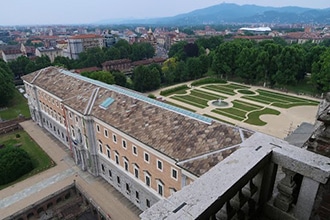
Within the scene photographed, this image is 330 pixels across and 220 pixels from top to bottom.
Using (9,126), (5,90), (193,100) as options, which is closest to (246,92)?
(193,100)

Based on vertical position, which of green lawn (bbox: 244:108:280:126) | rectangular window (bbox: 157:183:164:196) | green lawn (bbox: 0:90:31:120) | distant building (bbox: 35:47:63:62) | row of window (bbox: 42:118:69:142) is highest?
distant building (bbox: 35:47:63:62)

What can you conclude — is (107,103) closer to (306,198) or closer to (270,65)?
(306,198)

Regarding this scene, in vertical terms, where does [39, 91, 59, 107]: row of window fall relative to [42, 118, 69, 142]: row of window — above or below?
above

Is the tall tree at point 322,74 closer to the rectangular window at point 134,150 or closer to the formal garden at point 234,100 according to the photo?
the formal garden at point 234,100

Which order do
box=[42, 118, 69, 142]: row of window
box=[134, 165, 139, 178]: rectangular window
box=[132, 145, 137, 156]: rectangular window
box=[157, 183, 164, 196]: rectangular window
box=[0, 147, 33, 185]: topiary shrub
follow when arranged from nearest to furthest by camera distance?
1. box=[157, 183, 164, 196]: rectangular window
2. box=[132, 145, 137, 156]: rectangular window
3. box=[134, 165, 139, 178]: rectangular window
4. box=[0, 147, 33, 185]: topiary shrub
5. box=[42, 118, 69, 142]: row of window

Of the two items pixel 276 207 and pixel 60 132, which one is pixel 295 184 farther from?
pixel 60 132

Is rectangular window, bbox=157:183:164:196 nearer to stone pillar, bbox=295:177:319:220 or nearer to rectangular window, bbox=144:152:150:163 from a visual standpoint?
rectangular window, bbox=144:152:150:163

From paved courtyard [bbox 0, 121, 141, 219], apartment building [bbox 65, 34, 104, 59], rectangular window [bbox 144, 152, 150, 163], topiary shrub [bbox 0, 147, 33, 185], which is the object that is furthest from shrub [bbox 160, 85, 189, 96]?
apartment building [bbox 65, 34, 104, 59]

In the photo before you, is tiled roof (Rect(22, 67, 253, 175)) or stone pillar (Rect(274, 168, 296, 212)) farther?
tiled roof (Rect(22, 67, 253, 175))
